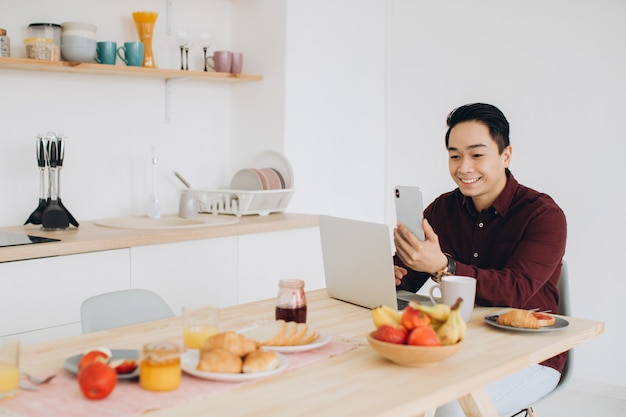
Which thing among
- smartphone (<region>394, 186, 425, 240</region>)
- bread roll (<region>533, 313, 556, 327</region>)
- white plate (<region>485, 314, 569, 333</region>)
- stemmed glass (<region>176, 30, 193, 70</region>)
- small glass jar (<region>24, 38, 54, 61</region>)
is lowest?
white plate (<region>485, 314, 569, 333</region>)

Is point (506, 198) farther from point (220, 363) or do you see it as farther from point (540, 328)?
point (220, 363)

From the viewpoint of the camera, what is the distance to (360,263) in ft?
6.86

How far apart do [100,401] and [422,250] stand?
38.8 inches

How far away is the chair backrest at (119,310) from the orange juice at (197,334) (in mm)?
504

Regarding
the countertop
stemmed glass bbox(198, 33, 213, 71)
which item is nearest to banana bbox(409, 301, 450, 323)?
the countertop

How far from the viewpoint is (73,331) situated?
113 inches

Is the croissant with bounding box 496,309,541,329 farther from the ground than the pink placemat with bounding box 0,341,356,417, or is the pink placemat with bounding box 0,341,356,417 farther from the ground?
the croissant with bounding box 496,309,541,329

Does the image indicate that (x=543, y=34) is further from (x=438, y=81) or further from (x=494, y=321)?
(x=494, y=321)

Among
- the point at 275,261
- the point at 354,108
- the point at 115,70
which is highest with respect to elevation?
the point at 115,70

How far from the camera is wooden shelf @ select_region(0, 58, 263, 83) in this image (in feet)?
10.4

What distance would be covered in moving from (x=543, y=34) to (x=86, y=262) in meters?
2.54

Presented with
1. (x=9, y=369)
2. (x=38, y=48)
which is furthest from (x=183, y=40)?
(x=9, y=369)

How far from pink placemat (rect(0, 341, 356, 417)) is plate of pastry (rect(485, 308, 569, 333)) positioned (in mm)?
653

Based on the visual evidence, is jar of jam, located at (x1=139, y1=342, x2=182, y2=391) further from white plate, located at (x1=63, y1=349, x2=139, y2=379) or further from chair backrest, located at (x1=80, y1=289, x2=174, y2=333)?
chair backrest, located at (x1=80, y1=289, x2=174, y2=333)
